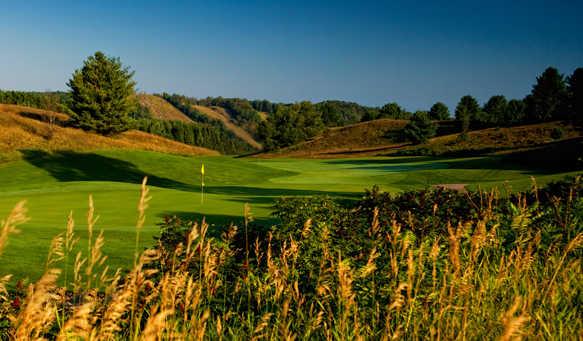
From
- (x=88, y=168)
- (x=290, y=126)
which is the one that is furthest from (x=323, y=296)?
(x=290, y=126)

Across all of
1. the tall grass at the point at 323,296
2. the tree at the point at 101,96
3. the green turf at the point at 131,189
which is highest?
the tree at the point at 101,96

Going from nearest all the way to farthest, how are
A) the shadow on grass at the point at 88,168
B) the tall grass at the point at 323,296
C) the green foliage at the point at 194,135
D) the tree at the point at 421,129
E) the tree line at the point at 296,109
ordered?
the tall grass at the point at 323,296 < the shadow on grass at the point at 88,168 < the tree line at the point at 296,109 < the tree at the point at 421,129 < the green foliage at the point at 194,135

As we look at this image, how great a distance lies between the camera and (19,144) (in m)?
42.1

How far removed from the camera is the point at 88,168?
1468 inches

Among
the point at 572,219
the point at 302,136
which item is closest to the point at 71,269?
the point at 572,219

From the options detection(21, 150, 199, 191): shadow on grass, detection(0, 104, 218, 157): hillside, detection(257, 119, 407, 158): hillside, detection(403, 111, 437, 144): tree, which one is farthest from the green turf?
detection(257, 119, 407, 158): hillside

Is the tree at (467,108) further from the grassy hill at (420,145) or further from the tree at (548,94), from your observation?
the tree at (548,94)

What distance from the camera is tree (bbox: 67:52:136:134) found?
55.8m

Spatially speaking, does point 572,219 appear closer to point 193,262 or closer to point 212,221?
point 193,262

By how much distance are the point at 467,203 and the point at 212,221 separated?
8.18 metres

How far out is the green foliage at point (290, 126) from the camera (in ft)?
332

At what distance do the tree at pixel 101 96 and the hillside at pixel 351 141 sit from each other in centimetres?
3604

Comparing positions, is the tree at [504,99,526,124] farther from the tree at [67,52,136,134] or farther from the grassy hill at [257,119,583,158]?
the tree at [67,52,136,134]

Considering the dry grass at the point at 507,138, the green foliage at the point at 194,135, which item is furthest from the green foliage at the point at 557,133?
the green foliage at the point at 194,135
